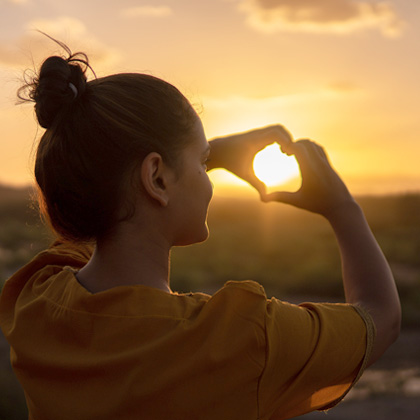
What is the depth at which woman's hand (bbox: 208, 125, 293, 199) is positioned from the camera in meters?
1.30

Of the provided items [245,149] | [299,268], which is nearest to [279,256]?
[299,268]

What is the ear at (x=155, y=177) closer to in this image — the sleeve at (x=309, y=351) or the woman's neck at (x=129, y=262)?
the woman's neck at (x=129, y=262)

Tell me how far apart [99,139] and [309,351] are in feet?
1.78

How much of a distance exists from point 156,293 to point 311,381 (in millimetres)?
315

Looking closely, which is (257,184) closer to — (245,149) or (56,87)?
(245,149)

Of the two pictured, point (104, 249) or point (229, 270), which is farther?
point (229, 270)

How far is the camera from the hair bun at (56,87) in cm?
121

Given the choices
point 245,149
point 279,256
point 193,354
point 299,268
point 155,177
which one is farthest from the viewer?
point 279,256

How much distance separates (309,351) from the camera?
1011 millimetres

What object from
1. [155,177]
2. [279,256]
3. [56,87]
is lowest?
[279,256]

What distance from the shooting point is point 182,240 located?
1.19 m

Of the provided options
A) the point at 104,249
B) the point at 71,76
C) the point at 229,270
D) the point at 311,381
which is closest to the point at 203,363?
the point at 311,381

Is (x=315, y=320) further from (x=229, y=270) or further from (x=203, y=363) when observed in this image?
(x=229, y=270)

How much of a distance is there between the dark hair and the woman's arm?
10.5 inches
